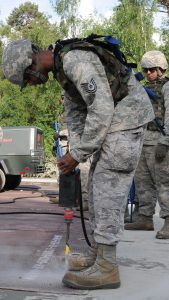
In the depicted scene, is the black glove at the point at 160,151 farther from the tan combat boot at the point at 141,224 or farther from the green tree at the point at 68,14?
the green tree at the point at 68,14

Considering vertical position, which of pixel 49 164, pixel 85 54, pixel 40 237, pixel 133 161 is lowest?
pixel 49 164

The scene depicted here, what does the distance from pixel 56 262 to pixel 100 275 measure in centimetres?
68

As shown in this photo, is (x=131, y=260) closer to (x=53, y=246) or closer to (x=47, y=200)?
(x=53, y=246)

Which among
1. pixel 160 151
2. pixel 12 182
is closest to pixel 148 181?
pixel 160 151

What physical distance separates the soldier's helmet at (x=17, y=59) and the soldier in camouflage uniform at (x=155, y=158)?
196 cm

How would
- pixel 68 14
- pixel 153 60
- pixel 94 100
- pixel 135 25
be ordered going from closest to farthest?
pixel 94 100 < pixel 153 60 < pixel 135 25 < pixel 68 14

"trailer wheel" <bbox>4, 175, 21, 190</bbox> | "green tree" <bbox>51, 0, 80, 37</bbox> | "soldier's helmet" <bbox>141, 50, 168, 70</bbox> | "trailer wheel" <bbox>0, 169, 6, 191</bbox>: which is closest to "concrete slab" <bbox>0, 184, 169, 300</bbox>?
"soldier's helmet" <bbox>141, 50, 168, 70</bbox>

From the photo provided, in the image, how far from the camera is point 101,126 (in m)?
3.15

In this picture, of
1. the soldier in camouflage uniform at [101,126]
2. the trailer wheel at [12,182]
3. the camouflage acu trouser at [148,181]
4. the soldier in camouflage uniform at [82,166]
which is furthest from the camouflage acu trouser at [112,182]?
the trailer wheel at [12,182]

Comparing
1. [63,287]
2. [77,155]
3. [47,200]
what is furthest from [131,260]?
[47,200]

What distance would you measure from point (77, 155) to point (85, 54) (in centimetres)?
59

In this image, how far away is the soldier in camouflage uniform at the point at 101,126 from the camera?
3.15 metres

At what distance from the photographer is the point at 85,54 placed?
3152 mm

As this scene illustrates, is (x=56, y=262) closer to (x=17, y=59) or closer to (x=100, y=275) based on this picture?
(x=100, y=275)
